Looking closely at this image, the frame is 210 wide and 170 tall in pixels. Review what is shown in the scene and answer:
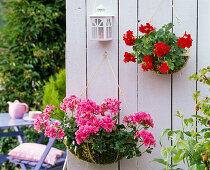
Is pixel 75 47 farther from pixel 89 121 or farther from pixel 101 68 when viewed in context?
pixel 89 121

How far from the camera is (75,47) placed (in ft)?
6.07

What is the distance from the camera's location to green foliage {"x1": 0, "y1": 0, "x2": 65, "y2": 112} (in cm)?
413

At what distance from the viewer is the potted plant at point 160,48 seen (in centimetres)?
157

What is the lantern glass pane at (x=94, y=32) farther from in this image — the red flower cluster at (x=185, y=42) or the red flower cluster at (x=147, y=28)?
the red flower cluster at (x=185, y=42)

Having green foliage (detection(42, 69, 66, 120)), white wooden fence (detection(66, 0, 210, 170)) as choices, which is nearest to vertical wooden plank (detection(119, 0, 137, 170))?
white wooden fence (detection(66, 0, 210, 170))

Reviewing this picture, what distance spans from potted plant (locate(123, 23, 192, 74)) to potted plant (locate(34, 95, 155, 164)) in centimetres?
27

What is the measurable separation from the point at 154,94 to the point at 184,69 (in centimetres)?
22

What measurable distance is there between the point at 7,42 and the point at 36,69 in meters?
0.53

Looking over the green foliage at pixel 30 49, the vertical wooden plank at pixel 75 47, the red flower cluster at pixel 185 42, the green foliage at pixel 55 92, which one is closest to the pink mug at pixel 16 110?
the green foliage at pixel 55 92

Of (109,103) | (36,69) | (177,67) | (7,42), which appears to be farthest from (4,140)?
(177,67)

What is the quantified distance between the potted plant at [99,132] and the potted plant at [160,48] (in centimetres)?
27

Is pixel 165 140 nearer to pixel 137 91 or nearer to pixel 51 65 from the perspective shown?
pixel 137 91

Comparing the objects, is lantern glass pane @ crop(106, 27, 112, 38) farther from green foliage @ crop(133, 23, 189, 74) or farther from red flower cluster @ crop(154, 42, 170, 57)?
red flower cluster @ crop(154, 42, 170, 57)

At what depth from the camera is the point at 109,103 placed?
1.72 meters
